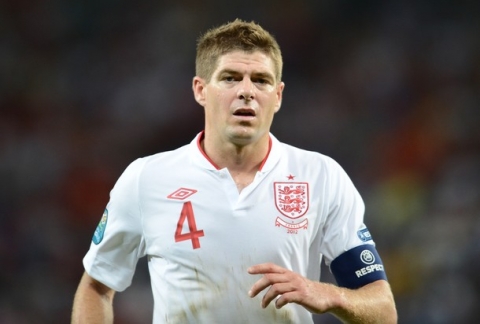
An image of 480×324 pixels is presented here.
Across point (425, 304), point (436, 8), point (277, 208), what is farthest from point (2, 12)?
point (277, 208)

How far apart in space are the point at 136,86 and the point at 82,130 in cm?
69

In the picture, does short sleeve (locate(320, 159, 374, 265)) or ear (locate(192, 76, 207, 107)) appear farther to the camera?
ear (locate(192, 76, 207, 107))

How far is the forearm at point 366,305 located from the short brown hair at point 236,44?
101 cm

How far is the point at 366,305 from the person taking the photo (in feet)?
10.9

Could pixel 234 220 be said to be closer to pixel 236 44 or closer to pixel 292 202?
pixel 292 202

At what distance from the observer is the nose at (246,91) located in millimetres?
3525

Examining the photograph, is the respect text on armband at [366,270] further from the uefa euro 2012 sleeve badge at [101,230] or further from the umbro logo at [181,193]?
the uefa euro 2012 sleeve badge at [101,230]

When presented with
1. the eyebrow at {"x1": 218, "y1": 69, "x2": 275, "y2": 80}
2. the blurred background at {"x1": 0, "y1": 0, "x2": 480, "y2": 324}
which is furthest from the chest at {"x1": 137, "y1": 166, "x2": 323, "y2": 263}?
the blurred background at {"x1": 0, "y1": 0, "x2": 480, "y2": 324}

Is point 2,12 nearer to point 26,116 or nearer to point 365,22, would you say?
point 26,116

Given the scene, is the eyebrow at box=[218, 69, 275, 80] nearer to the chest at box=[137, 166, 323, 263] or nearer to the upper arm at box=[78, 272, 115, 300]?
the chest at box=[137, 166, 323, 263]

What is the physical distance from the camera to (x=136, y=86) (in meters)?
8.00

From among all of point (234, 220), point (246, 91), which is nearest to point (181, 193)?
point (234, 220)

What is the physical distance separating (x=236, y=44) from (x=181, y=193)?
703mm

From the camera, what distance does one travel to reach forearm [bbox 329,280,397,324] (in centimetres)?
321
